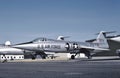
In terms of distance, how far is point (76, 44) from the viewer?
50.6 meters

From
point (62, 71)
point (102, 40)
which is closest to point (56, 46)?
point (102, 40)

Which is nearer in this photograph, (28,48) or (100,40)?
(28,48)

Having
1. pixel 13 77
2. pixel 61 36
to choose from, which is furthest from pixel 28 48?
pixel 13 77

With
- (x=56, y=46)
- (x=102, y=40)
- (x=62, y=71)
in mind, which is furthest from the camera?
(x=102, y=40)

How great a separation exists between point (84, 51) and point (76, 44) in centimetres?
254

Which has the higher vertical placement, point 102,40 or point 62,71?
point 102,40

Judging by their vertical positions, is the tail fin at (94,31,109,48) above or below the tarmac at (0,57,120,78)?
above

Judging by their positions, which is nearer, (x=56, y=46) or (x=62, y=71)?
(x=62, y=71)

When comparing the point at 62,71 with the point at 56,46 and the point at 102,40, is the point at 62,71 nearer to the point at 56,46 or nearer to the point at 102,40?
the point at 56,46

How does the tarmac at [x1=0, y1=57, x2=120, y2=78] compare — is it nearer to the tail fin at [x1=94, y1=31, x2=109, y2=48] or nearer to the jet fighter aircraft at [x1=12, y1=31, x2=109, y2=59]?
the jet fighter aircraft at [x1=12, y1=31, x2=109, y2=59]

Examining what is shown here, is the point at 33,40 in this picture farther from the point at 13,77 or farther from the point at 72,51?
the point at 13,77

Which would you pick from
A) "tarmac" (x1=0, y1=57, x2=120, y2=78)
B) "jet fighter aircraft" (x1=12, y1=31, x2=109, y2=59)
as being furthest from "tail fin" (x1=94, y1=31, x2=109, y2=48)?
"tarmac" (x1=0, y1=57, x2=120, y2=78)

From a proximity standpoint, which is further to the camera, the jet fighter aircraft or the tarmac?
the jet fighter aircraft

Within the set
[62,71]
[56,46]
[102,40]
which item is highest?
[102,40]
